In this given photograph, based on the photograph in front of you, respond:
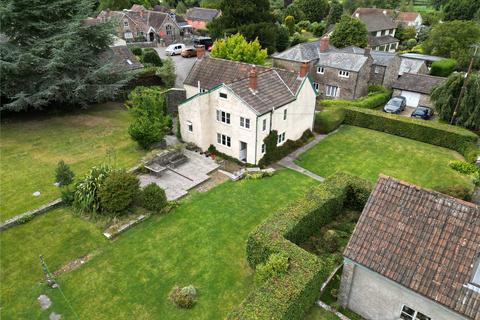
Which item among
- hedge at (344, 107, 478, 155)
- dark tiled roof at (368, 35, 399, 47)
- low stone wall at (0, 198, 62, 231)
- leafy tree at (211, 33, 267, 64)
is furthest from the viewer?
dark tiled roof at (368, 35, 399, 47)

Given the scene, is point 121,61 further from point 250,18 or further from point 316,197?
point 316,197

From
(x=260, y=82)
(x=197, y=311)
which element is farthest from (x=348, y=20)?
(x=197, y=311)

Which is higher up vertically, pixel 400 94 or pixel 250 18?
pixel 250 18

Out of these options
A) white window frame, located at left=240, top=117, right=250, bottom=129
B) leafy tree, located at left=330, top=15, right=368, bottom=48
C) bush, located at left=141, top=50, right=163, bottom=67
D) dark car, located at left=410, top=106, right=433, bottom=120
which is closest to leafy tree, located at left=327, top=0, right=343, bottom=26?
leafy tree, located at left=330, top=15, right=368, bottom=48

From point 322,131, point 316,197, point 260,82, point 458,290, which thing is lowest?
point 322,131

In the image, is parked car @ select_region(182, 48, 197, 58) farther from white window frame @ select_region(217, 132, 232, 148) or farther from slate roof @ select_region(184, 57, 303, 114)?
white window frame @ select_region(217, 132, 232, 148)

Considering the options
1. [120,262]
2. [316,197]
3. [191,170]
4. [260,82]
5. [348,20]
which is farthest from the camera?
[348,20]

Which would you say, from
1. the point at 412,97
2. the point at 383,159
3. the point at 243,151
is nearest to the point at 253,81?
the point at 243,151
